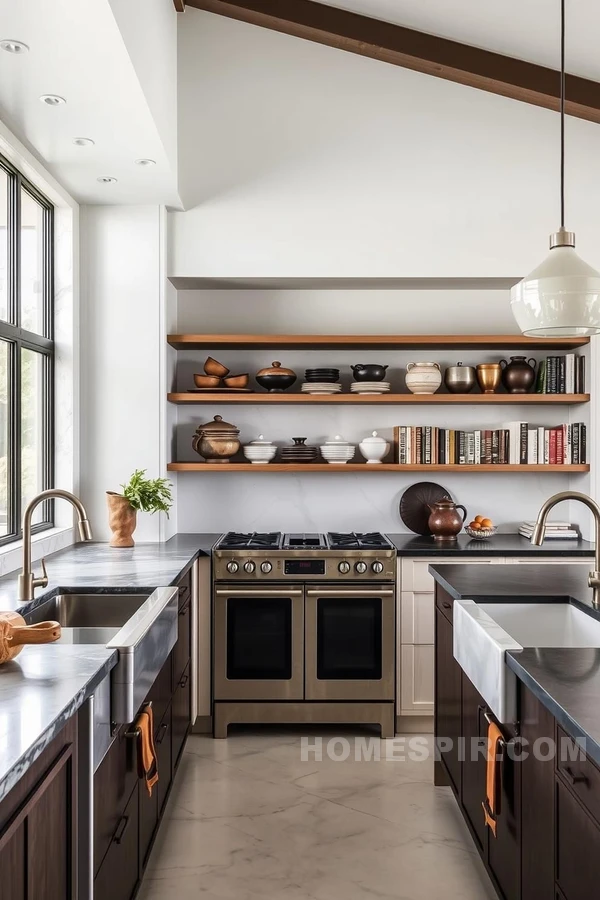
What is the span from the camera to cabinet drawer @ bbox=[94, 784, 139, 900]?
71.6 inches

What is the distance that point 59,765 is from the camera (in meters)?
1.44

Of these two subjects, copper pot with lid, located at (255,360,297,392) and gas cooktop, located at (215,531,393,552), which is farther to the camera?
copper pot with lid, located at (255,360,297,392)

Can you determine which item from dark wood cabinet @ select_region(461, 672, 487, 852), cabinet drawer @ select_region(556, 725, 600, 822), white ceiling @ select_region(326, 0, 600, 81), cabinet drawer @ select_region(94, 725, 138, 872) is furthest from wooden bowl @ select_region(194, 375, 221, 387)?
cabinet drawer @ select_region(556, 725, 600, 822)

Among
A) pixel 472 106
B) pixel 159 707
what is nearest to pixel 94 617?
pixel 159 707

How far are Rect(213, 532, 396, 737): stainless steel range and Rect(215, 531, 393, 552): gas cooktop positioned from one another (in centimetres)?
2

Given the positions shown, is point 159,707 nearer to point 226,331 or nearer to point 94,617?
point 94,617

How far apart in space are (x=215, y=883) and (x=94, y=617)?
3.31 ft

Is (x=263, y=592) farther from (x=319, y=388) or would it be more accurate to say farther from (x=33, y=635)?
(x=33, y=635)

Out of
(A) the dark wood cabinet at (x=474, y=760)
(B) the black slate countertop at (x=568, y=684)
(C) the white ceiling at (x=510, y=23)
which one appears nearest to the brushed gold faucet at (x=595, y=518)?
(B) the black slate countertop at (x=568, y=684)

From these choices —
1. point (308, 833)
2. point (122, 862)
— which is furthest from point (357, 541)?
point (122, 862)

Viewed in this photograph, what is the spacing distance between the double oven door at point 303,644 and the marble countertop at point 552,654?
0.79 m

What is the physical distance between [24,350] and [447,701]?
8.22 ft

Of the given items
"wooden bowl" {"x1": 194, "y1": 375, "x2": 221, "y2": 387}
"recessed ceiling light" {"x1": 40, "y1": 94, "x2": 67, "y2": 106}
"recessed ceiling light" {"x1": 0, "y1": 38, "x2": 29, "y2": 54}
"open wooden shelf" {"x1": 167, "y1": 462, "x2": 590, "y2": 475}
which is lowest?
"open wooden shelf" {"x1": 167, "y1": 462, "x2": 590, "y2": 475}

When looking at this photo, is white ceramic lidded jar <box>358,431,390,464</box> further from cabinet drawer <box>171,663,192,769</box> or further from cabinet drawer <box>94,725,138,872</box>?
cabinet drawer <box>94,725,138,872</box>
